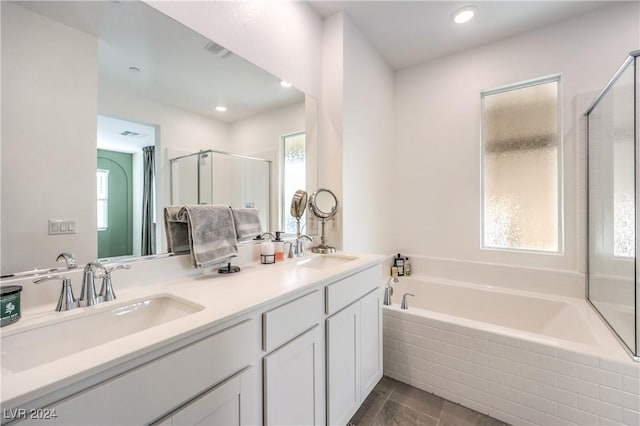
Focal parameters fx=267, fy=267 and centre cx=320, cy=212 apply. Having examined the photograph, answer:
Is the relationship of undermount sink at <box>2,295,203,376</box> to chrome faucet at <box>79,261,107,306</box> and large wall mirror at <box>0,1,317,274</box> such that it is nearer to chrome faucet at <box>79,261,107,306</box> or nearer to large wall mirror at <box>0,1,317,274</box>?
chrome faucet at <box>79,261,107,306</box>

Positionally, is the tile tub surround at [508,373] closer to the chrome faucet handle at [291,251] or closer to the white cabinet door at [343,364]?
the white cabinet door at [343,364]

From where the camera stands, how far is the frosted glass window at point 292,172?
6.09 ft

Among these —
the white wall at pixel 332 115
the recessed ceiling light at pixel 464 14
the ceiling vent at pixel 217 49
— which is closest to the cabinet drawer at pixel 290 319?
the white wall at pixel 332 115

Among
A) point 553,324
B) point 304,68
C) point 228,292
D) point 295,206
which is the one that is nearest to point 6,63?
point 228,292

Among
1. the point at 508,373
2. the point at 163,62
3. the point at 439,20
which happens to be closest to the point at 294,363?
the point at 508,373

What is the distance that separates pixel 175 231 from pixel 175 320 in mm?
541

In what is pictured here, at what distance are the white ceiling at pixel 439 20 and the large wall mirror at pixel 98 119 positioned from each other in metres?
1.17

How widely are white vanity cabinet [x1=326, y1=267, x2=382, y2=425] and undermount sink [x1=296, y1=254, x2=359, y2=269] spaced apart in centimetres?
20

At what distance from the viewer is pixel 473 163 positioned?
8.11 feet

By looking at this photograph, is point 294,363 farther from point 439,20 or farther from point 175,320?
point 439,20

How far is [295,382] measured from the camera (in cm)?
107

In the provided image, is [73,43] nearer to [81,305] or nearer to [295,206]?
[81,305]

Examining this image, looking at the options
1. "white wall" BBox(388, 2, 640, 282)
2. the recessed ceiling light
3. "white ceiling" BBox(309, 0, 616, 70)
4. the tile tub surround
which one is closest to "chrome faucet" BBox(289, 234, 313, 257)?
the tile tub surround

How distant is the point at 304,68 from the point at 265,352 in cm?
185
